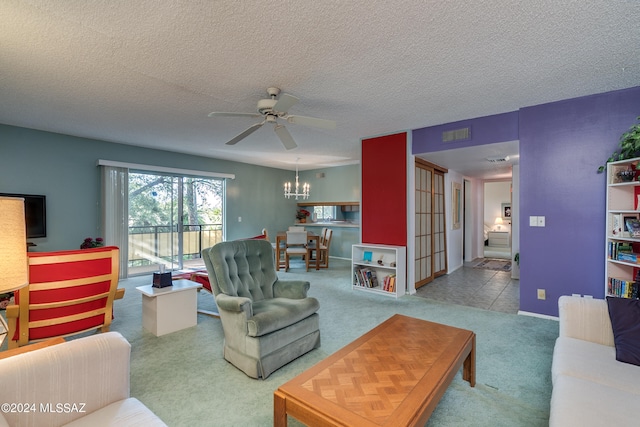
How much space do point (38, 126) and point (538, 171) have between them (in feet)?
22.6

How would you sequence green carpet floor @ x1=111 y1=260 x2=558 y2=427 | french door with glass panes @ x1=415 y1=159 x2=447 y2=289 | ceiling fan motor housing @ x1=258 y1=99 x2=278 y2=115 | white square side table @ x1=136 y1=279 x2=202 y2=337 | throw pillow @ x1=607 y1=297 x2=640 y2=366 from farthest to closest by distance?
french door with glass panes @ x1=415 y1=159 x2=447 y2=289
white square side table @ x1=136 y1=279 x2=202 y2=337
ceiling fan motor housing @ x1=258 y1=99 x2=278 y2=115
green carpet floor @ x1=111 y1=260 x2=558 y2=427
throw pillow @ x1=607 y1=297 x2=640 y2=366

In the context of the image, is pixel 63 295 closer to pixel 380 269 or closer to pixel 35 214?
pixel 35 214

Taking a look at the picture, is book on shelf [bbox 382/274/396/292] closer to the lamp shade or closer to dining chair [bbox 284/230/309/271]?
dining chair [bbox 284/230/309/271]

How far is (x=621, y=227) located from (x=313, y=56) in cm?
328

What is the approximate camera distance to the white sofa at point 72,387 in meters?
1.08

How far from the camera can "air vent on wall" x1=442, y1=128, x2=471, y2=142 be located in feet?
13.0

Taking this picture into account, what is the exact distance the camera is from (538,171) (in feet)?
11.3

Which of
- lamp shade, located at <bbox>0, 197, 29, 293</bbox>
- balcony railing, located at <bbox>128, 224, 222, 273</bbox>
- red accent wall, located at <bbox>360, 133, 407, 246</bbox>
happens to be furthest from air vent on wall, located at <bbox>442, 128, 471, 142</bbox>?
balcony railing, located at <bbox>128, 224, 222, 273</bbox>

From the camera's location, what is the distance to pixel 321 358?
247 cm

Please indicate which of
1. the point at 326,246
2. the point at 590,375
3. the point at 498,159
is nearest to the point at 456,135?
the point at 498,159

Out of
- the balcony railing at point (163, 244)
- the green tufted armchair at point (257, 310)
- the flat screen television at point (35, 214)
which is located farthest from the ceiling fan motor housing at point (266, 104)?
the balcony railing at point (163, 244)

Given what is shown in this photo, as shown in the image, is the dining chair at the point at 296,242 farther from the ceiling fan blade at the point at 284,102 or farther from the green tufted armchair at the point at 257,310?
the ceiling fan blade at the point at 284,102

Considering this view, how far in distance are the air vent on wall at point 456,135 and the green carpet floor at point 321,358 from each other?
2280mm

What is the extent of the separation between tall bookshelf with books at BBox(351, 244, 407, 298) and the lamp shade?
3909 millimetres
